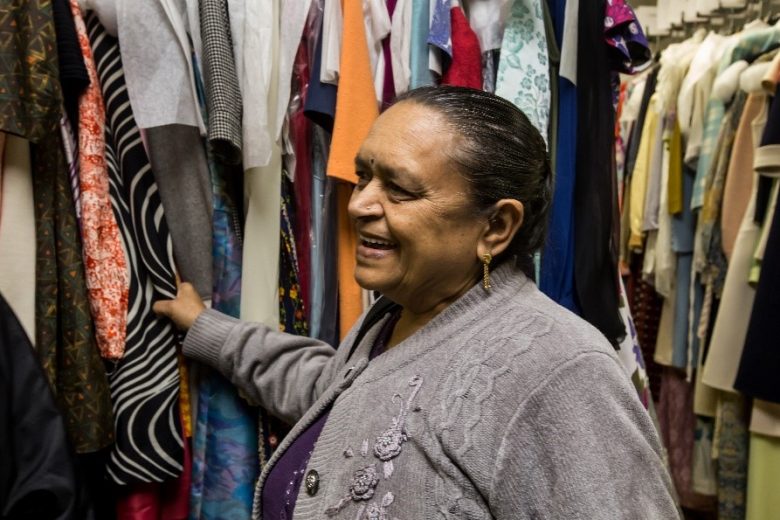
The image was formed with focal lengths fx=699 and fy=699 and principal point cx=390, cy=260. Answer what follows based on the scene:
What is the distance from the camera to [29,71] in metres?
0.94

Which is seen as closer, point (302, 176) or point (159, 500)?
point (159, 500)

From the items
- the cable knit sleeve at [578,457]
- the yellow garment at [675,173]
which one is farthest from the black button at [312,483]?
the yellow garment at [675,173]

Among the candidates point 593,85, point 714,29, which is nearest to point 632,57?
point 593,85

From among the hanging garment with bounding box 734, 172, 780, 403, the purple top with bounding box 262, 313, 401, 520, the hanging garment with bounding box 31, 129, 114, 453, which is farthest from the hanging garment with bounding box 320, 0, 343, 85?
the hanging garment with bounding box 734, 172, 780, 403

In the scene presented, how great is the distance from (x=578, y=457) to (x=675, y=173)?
1.65 metres

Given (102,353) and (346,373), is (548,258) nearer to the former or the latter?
(346,373)

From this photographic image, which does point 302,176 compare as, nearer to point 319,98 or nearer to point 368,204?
point 319,98

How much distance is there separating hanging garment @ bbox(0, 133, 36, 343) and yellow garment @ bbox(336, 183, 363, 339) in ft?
1.69

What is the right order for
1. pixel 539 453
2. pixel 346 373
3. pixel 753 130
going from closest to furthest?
pixel 539 453 → pixel 346 373 → pixel 753 130

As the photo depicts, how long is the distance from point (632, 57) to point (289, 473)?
1.02m

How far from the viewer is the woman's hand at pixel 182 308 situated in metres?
1.14

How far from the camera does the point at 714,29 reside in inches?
97.7

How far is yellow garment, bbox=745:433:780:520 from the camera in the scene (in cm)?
179

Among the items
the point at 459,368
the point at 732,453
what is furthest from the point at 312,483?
the point at 732,453
